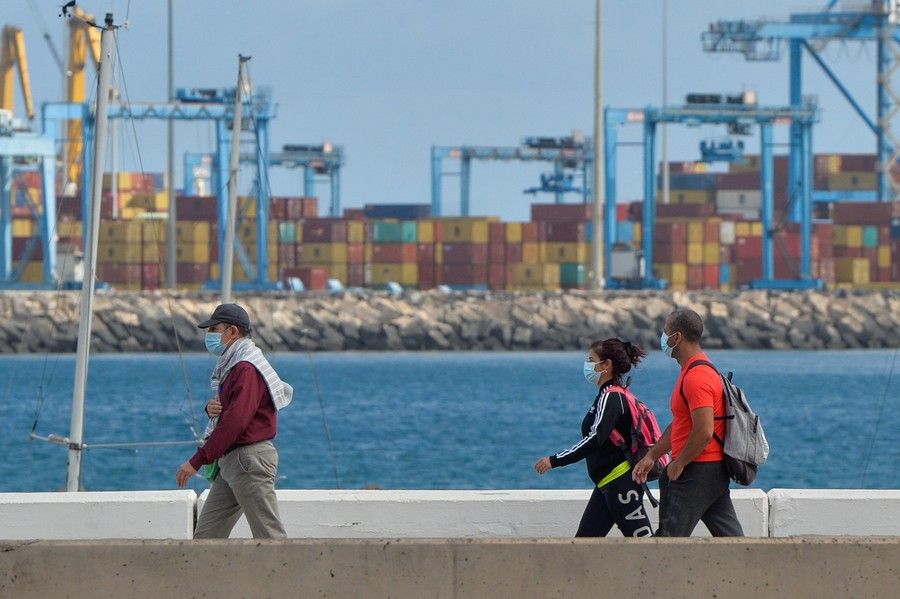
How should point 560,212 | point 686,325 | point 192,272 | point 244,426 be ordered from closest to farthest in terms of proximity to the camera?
point 686,325 < point 244,426 < point 192,272 < point 560,212

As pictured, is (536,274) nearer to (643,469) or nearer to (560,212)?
(560,212)

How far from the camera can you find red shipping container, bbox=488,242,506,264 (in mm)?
92562

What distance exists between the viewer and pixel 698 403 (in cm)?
684

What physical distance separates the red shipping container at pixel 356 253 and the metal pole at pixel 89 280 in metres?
75.4

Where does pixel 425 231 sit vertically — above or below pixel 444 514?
above

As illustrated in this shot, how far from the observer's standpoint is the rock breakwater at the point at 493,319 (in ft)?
248

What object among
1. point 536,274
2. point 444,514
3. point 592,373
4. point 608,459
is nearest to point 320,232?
point 536,274

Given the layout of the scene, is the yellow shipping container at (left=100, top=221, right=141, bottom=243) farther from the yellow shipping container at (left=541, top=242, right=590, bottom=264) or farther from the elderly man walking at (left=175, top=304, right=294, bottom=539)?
the elderly man walking at (left=175, top=304, right=294, bottom=539)

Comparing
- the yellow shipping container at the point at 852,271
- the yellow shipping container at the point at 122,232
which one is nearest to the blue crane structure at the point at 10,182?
the yellow shipping container at the point at 122,232

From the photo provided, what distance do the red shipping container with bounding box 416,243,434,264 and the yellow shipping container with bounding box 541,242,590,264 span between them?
228 inches

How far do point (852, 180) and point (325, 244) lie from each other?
105 feet

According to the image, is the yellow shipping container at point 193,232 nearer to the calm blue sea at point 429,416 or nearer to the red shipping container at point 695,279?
the calm blue sea at point 429,416

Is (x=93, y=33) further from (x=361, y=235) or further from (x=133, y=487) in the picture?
(x=133, y=487)

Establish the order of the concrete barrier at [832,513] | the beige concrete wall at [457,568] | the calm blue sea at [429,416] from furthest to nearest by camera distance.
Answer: the calm blue sea at [429,416], the concrete barrier at [832,513], the beige concrete wall at [457,568]
